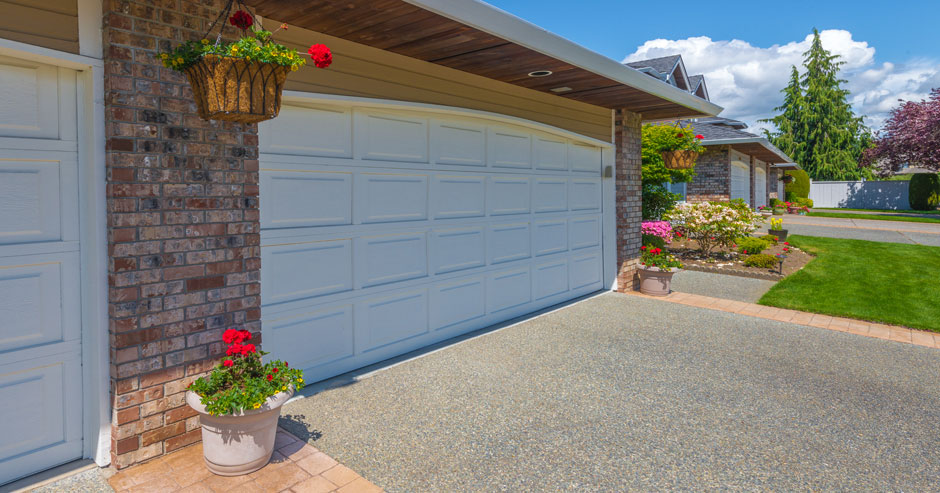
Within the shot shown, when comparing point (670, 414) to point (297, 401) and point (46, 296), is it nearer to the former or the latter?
point (297, 401)

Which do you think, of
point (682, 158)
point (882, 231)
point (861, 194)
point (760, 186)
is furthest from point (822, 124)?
point (682, 158)

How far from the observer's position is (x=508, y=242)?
6.67m

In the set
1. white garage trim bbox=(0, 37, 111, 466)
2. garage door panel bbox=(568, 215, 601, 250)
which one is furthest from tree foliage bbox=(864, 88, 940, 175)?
white garage trim bbox=(0, 37, 111, 466)

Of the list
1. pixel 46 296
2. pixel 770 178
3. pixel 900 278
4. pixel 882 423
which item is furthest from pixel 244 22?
pixel 770 178

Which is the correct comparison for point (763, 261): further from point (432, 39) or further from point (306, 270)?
point (306, 270)

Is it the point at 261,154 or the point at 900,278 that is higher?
the point at 261,154

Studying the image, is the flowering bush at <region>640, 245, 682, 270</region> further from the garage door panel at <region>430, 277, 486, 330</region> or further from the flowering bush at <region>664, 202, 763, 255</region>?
the garage door panel at <region>430, 277, 486, 330</region>

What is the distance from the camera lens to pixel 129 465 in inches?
125

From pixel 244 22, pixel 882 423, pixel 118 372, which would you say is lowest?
pixel 882 423

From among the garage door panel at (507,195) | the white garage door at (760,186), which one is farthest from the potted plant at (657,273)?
the white garage door at (760,186)

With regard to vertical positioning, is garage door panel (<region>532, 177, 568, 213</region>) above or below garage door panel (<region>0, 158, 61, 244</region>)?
above

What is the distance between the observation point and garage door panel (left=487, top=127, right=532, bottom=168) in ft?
20.7

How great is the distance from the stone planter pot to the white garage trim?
7.28m

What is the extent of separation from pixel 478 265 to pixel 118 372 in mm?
3837
